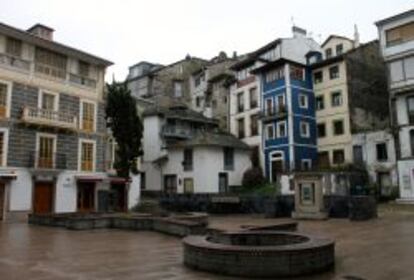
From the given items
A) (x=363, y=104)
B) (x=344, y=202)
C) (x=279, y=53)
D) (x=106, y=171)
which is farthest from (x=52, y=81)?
(x=363, y=104)

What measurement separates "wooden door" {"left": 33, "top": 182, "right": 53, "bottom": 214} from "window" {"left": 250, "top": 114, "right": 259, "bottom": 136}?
22757 mm

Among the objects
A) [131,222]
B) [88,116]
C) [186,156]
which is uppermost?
[88,116]

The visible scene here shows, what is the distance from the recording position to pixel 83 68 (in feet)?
105

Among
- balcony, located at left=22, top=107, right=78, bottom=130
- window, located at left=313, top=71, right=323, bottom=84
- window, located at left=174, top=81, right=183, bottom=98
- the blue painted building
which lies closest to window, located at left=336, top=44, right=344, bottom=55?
window, located at left=313, top=71, right=323, bottom=84

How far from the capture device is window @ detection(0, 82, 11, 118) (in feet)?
86.9

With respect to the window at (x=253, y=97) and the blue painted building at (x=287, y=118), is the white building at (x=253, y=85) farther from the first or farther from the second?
the blue painted building at (x=287, y=118)

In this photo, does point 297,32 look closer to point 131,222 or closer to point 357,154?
point 357,154

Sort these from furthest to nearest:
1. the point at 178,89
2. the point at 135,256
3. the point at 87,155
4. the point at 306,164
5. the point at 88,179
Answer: the point at 178,89, the point at 306,164, the point at 87,155, the point at 88,179, the point at 135,256

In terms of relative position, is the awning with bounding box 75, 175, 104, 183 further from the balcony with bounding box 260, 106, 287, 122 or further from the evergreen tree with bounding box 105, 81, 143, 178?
the balcony with bounding box 260, 106, 287, 122

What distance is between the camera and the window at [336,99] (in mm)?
40844

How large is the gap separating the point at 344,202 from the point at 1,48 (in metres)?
22.9

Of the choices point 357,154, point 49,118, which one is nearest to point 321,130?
point 357,154

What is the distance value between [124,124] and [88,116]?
8731mm

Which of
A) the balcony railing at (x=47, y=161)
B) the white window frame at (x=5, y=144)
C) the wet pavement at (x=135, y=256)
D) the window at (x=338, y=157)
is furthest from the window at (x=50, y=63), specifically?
the window at (x=338, y=157)
